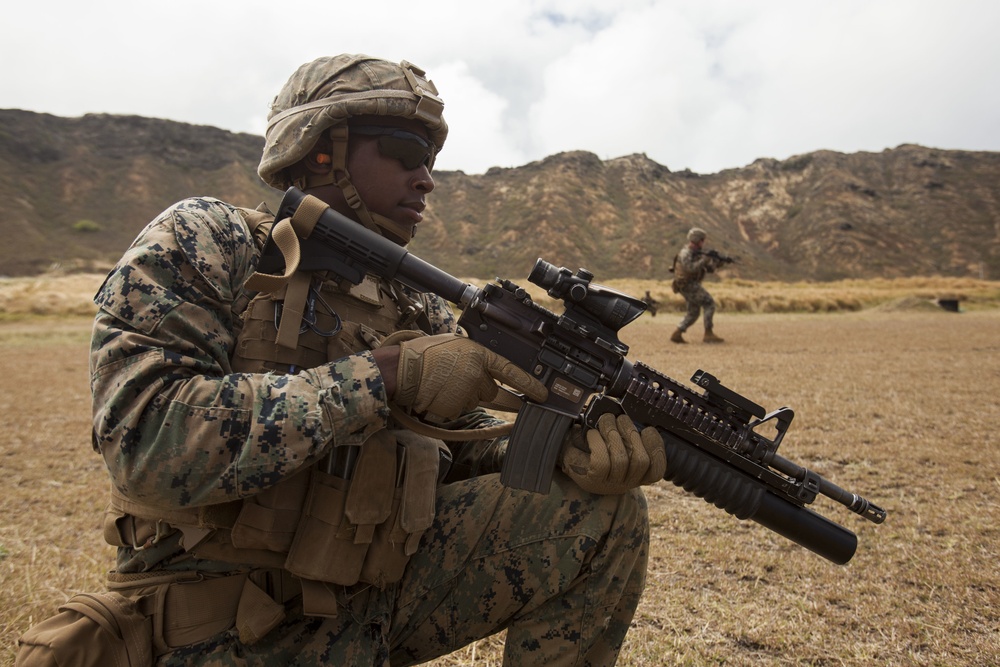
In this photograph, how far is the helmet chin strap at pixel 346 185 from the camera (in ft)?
7.79

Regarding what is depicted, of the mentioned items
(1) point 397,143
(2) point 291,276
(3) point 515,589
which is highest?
(1) point 397,143

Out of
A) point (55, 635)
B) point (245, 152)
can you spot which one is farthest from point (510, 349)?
point (245, 152)

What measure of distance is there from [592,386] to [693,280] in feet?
41.3

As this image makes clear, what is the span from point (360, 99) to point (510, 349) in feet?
3.72

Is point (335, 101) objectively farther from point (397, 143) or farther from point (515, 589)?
point (515, 589)

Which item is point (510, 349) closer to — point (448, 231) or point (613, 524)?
point (613, 524)

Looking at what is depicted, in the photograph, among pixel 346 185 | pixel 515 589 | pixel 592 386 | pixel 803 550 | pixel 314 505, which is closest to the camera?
pixel 314 505

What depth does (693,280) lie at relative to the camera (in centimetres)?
1405

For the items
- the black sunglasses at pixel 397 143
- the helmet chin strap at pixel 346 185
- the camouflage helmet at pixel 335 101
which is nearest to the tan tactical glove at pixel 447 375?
the helmet chin strap at pixel 346 185

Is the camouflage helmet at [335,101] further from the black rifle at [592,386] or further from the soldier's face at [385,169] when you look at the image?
the black rifle at [592,386]

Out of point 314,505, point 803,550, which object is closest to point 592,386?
point 314,505

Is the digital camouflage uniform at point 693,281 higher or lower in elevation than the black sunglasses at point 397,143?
higher

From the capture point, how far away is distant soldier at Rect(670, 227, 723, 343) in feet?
45.0

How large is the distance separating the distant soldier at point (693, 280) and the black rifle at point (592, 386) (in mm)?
11710
